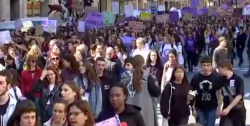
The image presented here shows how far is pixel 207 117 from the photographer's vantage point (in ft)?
27.7

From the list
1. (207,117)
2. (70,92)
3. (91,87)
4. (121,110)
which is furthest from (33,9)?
(121,110)

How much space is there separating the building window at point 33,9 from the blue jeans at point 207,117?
34764 millimetres

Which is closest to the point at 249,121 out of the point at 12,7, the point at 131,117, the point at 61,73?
the point at 61,73

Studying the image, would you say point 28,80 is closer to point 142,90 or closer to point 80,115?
point 142,90

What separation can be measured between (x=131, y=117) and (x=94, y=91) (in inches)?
85.1

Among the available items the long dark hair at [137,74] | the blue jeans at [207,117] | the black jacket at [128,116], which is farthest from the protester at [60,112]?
the blue jeans at [207,117]

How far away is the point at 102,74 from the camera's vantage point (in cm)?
827

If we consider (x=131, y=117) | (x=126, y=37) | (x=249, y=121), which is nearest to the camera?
(x=131, y=117)

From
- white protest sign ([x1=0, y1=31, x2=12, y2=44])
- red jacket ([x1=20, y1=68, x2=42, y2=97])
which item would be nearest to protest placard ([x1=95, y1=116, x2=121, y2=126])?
red jacket ([x1=20, y1=68, x2=42, y2=97])

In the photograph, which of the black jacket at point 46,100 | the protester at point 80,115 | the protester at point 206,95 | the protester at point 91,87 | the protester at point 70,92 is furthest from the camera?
the protester at point 206,95

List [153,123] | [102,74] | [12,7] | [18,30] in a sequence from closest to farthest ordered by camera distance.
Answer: [153,123]
[102,74]
[18,30]
[12,7]

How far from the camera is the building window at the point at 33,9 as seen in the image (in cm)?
4275

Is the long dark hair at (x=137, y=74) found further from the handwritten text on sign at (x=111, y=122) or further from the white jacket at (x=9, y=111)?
the handwritten text on sign at (x=111, y=122)

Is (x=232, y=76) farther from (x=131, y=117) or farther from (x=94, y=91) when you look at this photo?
(x=131, y=117)
